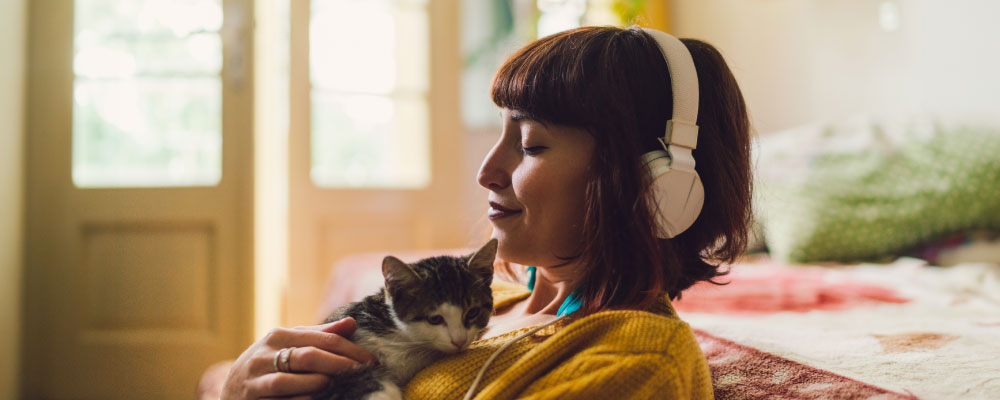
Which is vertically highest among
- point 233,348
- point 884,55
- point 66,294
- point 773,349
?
point 884,55

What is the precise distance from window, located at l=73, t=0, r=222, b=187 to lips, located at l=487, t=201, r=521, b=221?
2078 mm

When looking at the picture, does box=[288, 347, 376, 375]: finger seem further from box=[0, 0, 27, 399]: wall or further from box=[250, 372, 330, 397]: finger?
box=[0, 0, 27, 399]: wall

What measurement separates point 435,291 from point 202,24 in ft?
7.46

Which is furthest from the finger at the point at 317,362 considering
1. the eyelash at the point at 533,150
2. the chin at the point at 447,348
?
the eyelash at the point at 533,150

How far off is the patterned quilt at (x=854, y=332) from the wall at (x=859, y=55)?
0.65 m

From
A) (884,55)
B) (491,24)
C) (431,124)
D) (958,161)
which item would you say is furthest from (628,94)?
(491,24)

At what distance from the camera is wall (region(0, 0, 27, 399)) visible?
2129 mm

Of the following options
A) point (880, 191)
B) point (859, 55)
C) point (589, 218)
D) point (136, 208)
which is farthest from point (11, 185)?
point (859, 55)

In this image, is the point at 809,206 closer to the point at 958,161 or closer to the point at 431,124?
the point at 958,161

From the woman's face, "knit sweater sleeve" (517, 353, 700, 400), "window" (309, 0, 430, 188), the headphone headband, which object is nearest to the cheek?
the woman's face

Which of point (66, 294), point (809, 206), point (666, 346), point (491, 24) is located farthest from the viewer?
point (491, 24)

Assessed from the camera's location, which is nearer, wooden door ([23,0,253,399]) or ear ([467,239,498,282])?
ear ([467,239,498,282])

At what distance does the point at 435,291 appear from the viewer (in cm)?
77

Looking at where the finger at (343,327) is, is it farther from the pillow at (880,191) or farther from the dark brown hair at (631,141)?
the pillow at (880,191)
